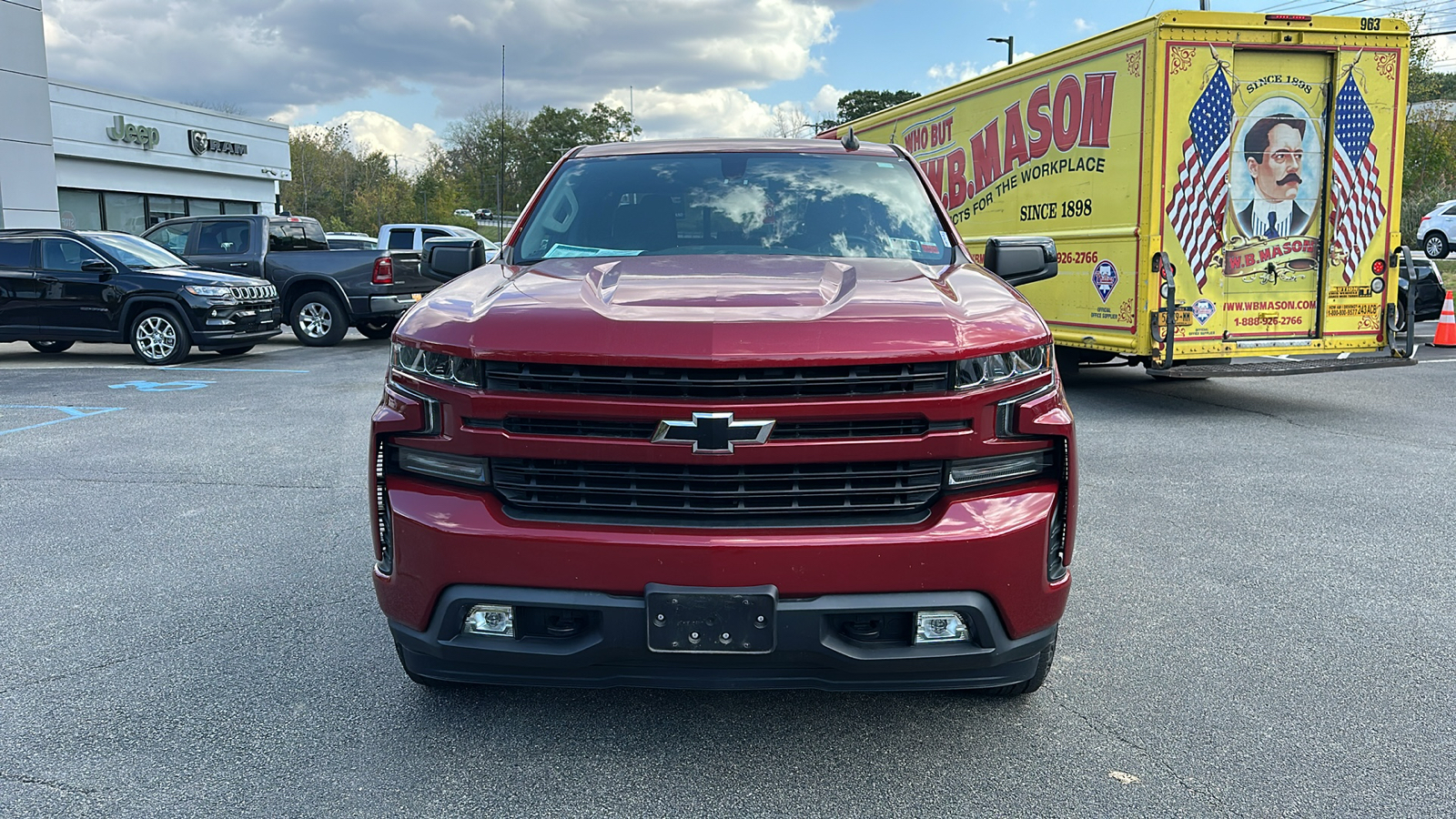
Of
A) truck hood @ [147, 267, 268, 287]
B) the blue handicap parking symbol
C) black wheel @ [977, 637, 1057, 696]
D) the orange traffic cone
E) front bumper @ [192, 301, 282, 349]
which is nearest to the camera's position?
black wheel @ [977, 637, 1057, 696]

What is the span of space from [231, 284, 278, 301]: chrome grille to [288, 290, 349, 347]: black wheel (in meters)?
1.40

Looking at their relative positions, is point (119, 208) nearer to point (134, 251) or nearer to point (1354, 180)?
point (134, 251)

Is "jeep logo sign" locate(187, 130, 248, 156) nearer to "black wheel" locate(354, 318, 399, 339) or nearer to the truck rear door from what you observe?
"black wheel" locate(354, 318, 399, 339)

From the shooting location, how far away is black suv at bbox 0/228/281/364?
13.3 meters

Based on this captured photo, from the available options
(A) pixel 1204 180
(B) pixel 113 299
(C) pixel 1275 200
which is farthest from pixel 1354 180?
(B) pixel 113 299

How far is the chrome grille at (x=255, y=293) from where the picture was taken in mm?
13594

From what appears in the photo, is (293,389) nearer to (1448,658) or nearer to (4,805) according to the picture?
(4,805)

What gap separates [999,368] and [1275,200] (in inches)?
301

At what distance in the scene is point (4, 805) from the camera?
2777 mm

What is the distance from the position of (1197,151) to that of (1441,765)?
6858mm

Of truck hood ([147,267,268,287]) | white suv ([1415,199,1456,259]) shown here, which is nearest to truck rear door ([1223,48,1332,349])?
truck hood ([147,267,268,287])

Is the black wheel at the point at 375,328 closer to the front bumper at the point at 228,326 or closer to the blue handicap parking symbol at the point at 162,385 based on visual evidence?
the front bumper at the point at 228,326

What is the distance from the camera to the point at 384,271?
1557 centimetres

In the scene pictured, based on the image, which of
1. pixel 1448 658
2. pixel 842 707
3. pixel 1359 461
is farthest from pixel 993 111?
pixel 842 707
